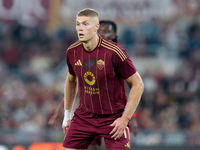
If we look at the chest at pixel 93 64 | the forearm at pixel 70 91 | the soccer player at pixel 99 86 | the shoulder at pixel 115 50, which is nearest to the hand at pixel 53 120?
the forearm at pixel 70 91

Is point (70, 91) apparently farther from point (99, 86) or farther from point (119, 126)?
point (119, 126)

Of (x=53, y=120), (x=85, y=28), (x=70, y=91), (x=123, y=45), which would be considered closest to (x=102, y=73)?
(x=85, y=28)

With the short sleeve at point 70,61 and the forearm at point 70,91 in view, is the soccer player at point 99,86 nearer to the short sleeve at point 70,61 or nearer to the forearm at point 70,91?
the short sleeve at point 70,61

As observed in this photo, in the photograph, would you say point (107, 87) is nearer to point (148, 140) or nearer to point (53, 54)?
point (148, 140)

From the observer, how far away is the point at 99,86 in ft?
16.1

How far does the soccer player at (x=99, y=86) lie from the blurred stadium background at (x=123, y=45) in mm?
5594

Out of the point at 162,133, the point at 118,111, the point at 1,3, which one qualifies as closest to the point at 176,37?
the point at 162,133

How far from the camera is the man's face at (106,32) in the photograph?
6.15 metres

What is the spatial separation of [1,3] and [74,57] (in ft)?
26.9

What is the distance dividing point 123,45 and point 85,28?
308 inches

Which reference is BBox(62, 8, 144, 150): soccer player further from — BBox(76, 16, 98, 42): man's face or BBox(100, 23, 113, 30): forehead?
BBox(100, 23, 113, 30): forehead

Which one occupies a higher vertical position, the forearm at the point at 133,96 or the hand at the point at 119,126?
the forearm at the point at 133,96

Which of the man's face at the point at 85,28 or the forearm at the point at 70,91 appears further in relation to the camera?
the forearm at the point at 70,91

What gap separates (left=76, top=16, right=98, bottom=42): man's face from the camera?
4734 mm
